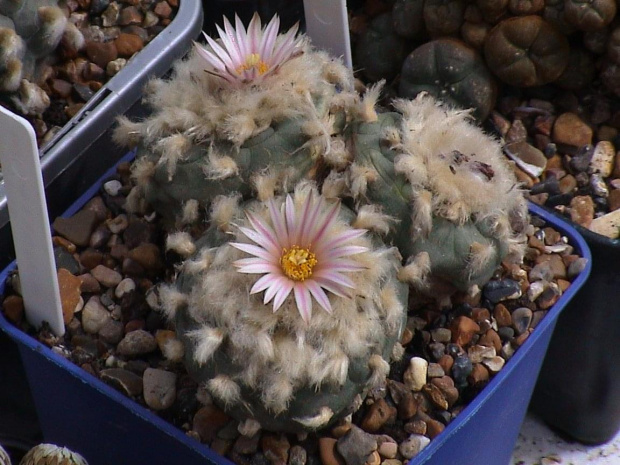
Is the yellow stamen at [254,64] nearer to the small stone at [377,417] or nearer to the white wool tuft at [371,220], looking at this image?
the white wool tuft at [371,220]

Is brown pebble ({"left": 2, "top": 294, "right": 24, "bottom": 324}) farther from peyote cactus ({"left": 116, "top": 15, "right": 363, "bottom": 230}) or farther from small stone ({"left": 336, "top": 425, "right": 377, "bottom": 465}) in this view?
small stone ({"left": 336, "top": 425, "right": 377, "bottom": 465})

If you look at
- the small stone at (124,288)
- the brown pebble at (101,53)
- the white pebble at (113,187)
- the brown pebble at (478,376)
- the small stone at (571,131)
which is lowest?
the small stone at (124,288)

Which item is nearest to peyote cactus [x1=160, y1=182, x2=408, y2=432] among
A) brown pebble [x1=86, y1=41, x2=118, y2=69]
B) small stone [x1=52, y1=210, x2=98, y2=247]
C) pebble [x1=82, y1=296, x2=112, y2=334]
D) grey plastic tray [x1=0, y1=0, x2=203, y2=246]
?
pebble [x1=82, y1=296, x2=112, y2=334]

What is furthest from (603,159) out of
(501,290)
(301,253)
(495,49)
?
(301,253)

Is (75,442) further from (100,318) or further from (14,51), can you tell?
(14,51)

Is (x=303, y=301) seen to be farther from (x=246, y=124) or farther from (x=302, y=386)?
(x=246, y=124)

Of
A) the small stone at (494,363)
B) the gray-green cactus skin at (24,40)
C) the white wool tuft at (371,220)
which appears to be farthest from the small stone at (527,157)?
the gray-green cactus skin at (24,40)

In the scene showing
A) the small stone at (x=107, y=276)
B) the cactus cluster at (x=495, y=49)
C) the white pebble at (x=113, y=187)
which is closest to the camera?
the small stone at (x=107, y=276)
